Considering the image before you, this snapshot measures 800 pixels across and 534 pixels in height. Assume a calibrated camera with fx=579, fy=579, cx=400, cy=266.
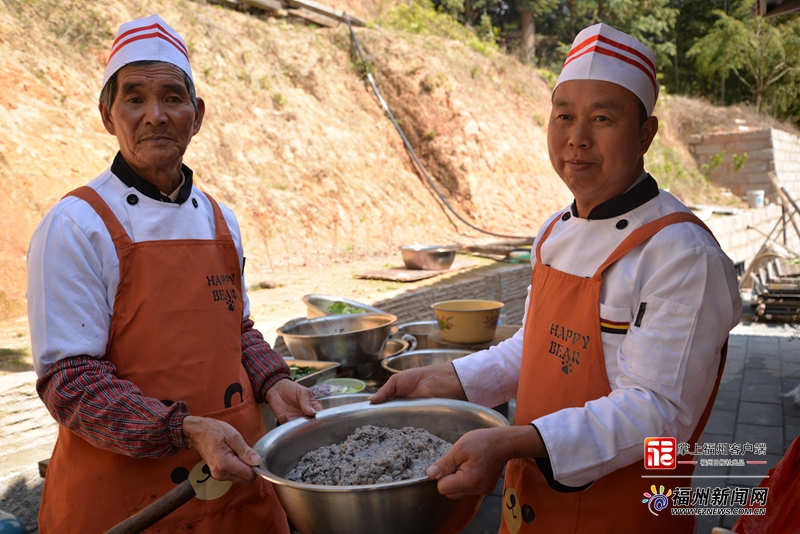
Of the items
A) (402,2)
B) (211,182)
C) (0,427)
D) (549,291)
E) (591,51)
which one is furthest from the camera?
(402,2)

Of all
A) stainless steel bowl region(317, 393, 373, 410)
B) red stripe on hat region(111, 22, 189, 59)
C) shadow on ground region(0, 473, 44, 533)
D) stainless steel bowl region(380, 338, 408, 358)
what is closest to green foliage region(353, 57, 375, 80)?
stainless steel bowl region(380, 338, 408, 358)

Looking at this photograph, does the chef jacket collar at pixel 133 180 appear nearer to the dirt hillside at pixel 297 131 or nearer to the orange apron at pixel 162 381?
the orange apron at pixel 162 381

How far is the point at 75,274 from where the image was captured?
146 centimetres

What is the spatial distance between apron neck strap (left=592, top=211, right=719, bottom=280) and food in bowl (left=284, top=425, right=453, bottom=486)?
24.0 inches

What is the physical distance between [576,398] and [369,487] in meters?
0.61

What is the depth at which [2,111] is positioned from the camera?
6.36 meters

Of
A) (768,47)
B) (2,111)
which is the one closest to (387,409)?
(2,111)

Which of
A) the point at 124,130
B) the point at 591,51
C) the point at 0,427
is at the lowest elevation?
the point at 0,427

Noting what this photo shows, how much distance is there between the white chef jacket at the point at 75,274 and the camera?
4.67 feet

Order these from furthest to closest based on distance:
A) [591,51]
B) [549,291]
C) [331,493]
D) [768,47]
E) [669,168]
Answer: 1. [768,47]
2. [669,168]
3. [549,291]
4. [591,51]
5. [331,493]

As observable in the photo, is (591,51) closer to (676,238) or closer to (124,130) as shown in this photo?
(676,238)

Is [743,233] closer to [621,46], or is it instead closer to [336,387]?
[336,387]

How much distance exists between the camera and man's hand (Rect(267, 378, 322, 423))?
1.70 m

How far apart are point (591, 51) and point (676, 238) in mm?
503
